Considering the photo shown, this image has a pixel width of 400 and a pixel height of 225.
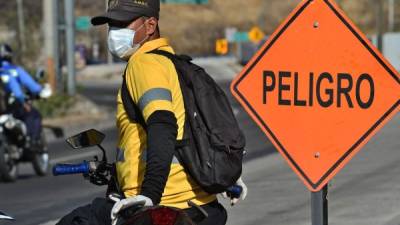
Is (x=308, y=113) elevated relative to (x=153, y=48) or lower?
lower

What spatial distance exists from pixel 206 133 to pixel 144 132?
0.24m

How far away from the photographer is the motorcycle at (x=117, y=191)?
436 centimetres

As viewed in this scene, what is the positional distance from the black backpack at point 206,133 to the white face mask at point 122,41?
17cm

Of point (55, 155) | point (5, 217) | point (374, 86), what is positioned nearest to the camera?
point (5, 217)

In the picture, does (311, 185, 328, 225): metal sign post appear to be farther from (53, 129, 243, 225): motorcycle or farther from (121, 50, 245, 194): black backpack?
(121, 50, 245, 194): black backpack

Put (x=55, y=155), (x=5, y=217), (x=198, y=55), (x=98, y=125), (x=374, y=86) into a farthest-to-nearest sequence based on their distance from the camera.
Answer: (x=198, y=55)
(x=98, y=125)
(x=55, y=155)
(x=374, y=86)
(x=5, y=217)

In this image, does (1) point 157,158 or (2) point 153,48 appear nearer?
(1) point 157,158

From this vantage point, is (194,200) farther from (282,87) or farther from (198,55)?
(198,55)

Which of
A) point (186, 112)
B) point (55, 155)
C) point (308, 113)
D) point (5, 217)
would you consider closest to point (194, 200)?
point (186, 112)

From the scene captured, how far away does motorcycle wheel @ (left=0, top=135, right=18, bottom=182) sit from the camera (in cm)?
1625

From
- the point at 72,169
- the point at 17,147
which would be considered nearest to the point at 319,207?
the point at 72,169

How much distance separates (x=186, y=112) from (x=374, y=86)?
159 centimetres

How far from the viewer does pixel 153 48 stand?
499 centimetres

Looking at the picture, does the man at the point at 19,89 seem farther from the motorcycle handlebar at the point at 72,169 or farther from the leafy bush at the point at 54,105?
the motorcycle handlebar at the point at 72,169
